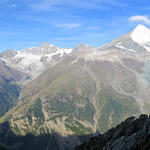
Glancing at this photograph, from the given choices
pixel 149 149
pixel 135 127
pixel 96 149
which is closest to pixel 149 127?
pixel 149 149

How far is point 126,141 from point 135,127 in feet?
77.6

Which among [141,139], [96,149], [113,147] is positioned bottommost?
[96,149]

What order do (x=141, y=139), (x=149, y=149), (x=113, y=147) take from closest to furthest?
(x=149, y=149) → (x=141, y=139) → (x=113, y=147)

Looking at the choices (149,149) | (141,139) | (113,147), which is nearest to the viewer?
(149,149)

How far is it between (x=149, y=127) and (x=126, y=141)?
10149 mm

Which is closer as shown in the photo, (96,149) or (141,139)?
(141,139)

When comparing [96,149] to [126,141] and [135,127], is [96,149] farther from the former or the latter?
[126,141]

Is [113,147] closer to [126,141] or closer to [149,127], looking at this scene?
[126,141]

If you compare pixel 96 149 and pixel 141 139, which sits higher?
pixel 141 139

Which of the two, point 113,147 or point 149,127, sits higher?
point 149,127

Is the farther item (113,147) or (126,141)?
(113,147)

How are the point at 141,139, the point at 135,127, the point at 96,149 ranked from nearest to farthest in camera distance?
the point at 141,139
the point at 135,127
the point at 96,149

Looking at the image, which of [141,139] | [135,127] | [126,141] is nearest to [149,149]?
[141,139]

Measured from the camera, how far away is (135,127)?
89188 mm
